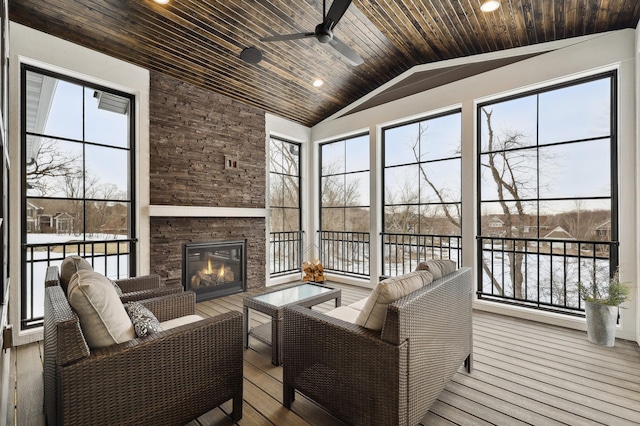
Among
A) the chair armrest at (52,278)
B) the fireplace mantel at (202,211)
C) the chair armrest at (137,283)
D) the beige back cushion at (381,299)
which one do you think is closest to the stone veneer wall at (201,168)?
the fireplace mantel at (202,211)

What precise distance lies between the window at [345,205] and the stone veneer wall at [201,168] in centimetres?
127

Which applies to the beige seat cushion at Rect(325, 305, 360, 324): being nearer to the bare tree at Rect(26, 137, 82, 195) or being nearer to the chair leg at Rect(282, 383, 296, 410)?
the chair leg at Rect(282, 383, 296, 410)

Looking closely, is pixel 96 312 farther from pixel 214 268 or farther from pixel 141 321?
pixel 214 268

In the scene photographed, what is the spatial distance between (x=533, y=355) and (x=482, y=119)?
9.20 feet

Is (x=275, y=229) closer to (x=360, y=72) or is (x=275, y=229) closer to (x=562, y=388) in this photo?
(x=360, y=72)

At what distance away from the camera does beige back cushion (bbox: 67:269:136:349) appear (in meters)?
1.36

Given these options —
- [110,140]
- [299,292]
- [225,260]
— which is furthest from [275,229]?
[110,140]

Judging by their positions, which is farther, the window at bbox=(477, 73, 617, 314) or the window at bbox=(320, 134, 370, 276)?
the window at bbox=(320, 134, 370, 276)

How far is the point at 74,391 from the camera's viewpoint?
48.5 inches

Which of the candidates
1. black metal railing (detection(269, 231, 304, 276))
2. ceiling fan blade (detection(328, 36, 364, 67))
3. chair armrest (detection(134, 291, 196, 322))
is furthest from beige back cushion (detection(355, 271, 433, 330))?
black metal railing (detection(269, 231, 304, 276))

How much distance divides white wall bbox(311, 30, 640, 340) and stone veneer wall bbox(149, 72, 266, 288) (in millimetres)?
2258

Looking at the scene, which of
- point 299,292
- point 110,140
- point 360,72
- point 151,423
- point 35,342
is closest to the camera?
point 151,423

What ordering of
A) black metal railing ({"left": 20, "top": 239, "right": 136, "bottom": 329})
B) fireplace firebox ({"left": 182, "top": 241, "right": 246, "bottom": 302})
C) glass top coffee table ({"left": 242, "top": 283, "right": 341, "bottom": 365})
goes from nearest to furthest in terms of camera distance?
glass top coffee table ({"left": 242, "top": 283, "right": 341, "bottom": 365})
black metal railing ({"left": 20, "top": 239, "right": 136, "bottom": 329})
fireplace firebox ({"left": 182, "top": 241, "right": 246, "bottom": 302})

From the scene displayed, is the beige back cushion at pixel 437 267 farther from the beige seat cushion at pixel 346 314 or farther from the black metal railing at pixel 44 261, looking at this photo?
the black metal railing at pixel 44 261
